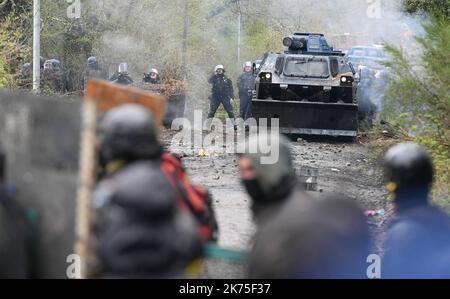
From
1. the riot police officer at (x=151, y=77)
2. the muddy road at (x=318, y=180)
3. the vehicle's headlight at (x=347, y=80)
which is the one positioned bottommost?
the muddy road at (x=318, y=180)

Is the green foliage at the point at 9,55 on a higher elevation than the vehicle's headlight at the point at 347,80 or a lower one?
higher

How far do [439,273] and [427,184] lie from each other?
16.2 inches

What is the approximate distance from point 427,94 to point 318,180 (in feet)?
6.63

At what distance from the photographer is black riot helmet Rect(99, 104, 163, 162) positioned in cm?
386

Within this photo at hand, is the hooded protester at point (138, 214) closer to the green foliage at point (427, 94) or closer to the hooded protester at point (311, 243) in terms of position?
the hooded protester at point (311, 243)

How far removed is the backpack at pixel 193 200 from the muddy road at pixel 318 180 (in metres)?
2.51

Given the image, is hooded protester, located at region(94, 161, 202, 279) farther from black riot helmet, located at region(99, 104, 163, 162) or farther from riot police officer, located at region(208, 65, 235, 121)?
riot police officer, located at region(208, 65, 235, 121)

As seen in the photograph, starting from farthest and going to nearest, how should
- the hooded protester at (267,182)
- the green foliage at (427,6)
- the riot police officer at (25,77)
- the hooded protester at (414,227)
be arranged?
1. the riot police officer at (25,77)
2. the green foliage at (427,6)
3. the hooded protester at (414,227)
4. the hooded protester at (267,182)

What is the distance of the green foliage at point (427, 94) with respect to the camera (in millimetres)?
10656

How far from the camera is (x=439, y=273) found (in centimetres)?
413

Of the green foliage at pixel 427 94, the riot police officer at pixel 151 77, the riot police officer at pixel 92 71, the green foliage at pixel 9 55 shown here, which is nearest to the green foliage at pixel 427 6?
the green foliage at pixel 427 94

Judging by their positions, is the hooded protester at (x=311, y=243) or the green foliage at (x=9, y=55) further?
the green foliage at (x=9, y=55)
